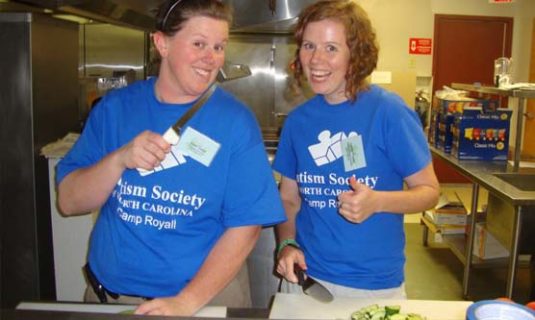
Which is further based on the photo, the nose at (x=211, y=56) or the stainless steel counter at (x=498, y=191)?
the stainless steel counter at (x=498, y=191)

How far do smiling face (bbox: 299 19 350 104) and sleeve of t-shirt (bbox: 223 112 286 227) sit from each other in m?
0.29

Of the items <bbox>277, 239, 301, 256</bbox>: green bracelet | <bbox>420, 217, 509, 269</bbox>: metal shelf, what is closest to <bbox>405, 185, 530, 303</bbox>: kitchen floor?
<bbox>420, 217, 509, 269</bbox>: metal shelf

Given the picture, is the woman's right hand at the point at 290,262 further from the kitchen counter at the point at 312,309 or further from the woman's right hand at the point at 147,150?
the woman's right hand at the point at 147,150

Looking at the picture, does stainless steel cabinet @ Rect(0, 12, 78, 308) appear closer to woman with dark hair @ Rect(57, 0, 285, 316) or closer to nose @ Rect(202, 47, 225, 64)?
woman with dark hair @ Rect(57, 0, 285, 316)

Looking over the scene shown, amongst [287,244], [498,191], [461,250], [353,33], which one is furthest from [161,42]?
[461,250]

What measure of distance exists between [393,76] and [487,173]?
2632 mm

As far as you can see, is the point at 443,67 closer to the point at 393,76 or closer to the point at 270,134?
the point at 393,76

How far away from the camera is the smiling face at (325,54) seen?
1288 mm

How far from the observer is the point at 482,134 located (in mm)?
3240

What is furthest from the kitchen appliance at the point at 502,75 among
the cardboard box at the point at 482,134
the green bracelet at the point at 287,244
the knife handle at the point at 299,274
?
the knife handle at the point at 299,274

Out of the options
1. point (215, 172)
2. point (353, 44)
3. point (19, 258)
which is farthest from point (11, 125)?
point (353, 44)

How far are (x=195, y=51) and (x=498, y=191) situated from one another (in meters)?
1.95

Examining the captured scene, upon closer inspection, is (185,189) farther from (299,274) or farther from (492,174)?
(492,174)

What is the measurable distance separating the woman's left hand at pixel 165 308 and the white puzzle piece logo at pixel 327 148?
21.0 inches
